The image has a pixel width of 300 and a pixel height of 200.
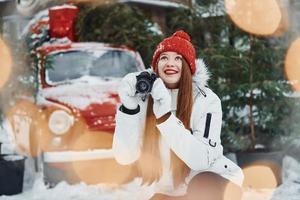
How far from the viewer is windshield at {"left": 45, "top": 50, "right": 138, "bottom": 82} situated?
22.0 ft

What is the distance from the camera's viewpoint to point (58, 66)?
677cm

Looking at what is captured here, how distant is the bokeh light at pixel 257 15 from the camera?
6.35 metres

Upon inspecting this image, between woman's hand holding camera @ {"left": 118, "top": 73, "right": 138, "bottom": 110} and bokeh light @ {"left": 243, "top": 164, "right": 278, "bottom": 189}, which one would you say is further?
bokeh light @ {"left": 243, "top": 164, "right": 278, "bottom": 189}

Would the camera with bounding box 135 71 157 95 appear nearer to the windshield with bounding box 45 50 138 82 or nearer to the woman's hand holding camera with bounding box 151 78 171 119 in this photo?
the woman's hand holding camera with bounding box 151 78 171 119

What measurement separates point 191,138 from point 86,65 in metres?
4.23

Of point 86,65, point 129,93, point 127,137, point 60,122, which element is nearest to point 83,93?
point 60,122

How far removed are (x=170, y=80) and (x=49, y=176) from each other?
10.5 ft

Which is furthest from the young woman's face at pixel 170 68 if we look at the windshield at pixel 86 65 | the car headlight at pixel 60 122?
the windshield at pixel 86 65

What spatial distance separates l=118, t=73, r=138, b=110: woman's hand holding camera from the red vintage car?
2845mm

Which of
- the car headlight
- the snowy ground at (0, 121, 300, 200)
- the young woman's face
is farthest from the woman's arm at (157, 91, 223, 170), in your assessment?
the car headlight

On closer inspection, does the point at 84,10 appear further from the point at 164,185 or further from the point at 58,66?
the point at 164,185

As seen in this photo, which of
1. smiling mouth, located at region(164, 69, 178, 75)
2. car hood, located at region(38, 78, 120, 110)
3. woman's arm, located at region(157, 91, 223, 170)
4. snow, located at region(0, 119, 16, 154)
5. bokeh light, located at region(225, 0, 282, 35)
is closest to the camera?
woman's arm, located at region(157, 91, 223, 170)

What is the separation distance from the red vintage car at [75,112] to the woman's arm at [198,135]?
2.83 metres

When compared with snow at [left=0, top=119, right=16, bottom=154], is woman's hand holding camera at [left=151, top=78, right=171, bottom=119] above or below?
above
